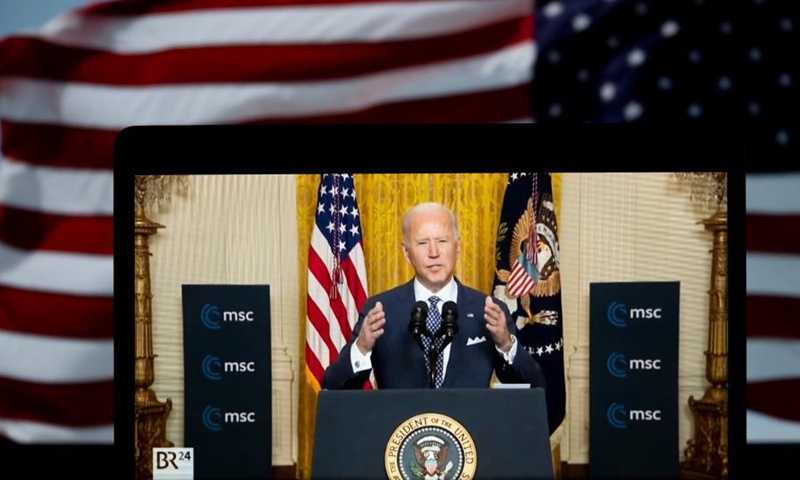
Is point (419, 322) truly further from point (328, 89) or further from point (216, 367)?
point (328, 89)

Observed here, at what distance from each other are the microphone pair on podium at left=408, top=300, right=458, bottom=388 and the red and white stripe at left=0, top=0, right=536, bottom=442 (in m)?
1.21

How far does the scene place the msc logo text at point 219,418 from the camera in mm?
1602

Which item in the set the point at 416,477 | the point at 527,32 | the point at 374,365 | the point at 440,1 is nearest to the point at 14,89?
the point at 440,1

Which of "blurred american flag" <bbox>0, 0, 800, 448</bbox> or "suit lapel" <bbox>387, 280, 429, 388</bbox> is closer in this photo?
"suit lapel" <bbox>387, 280, 429, 388</bbox>

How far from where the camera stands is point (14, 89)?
2805 mm

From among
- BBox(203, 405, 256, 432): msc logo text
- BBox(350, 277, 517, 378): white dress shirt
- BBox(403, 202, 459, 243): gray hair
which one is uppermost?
BBox(403, 202, 459, 243): gray hair

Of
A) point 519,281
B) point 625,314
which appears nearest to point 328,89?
point 519,281

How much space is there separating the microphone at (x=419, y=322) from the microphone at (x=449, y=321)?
1.2 inches

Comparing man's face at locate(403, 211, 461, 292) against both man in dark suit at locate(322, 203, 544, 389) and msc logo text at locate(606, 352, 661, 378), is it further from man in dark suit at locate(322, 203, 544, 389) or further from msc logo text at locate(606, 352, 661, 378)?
msc logo text at locate(606, 352, 661, 378)

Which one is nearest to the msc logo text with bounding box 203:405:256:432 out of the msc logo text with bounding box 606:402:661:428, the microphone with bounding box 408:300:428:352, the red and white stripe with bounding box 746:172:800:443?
the microphone with bounding box 408:300:428:352

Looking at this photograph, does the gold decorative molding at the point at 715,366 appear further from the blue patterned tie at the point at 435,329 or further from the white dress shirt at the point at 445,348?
the blue patterned tie at the point at 435,329

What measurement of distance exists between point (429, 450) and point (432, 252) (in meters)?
0.35

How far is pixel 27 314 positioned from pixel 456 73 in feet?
4.69

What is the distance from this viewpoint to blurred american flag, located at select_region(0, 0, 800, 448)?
108 inches
